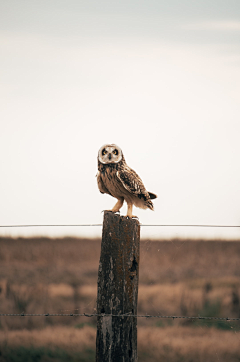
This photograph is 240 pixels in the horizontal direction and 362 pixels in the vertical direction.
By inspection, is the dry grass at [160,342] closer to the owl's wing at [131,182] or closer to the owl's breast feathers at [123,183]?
the owl's breast feathers at [123,183]

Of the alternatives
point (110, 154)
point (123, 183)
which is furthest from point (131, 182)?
point (110, 154)

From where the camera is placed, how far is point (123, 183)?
4285mm

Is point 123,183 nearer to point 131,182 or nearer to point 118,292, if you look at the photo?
point 131,182

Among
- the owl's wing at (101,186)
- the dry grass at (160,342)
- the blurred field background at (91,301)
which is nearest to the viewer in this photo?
the owl's wing at (101,186)

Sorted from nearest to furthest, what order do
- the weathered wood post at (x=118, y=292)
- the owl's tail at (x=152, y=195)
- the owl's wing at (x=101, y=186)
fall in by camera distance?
the weathered wood post at (x=118, y=292)
the owl's wing at (x=101, y=186)
the owl's tail at (x=152, y=195)

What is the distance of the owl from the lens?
14.2 feet

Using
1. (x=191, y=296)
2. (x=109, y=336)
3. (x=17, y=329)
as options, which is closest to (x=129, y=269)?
(x=109, y=336)

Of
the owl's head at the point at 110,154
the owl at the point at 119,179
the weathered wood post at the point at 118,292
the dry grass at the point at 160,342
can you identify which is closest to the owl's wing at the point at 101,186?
the owl at the point at 119,179

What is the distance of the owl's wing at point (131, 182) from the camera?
4.29 m

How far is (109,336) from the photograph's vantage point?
3.09 metres

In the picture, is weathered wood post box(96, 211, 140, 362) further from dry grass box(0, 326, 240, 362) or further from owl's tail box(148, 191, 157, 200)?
dry grass box(0, 326, 240, 362)

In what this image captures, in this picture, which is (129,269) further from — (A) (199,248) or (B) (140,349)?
(A) (199,248)

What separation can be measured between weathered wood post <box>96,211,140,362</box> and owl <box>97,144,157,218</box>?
1097mm

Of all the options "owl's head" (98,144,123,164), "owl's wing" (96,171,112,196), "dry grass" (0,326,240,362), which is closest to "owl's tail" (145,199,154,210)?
"owl's wing" (96,171,112,196)
